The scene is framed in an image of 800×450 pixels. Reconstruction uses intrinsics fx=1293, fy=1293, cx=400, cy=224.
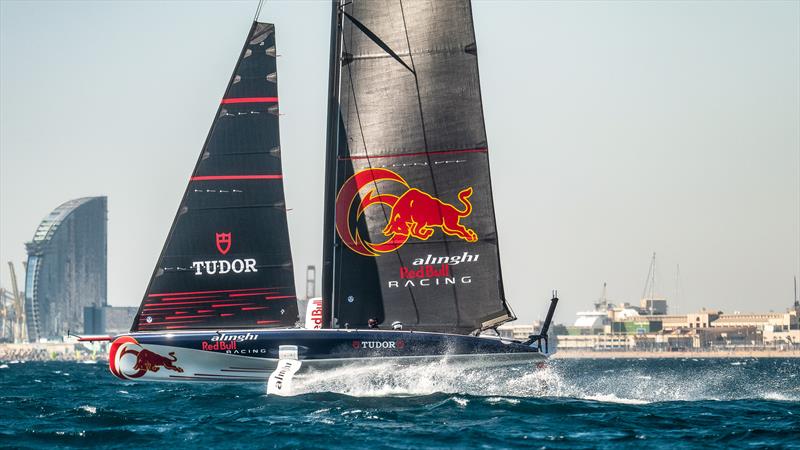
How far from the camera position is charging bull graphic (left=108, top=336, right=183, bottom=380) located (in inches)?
1276

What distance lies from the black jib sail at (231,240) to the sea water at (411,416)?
233 centimetres

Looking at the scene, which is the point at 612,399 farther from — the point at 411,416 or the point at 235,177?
the point at 235,177

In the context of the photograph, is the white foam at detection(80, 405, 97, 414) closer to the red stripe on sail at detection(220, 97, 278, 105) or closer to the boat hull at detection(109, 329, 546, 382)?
the boat hull at detection(109, 329, 546, 382)

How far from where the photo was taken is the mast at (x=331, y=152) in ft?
111

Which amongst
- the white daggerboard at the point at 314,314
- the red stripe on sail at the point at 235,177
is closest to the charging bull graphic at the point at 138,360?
the white daggerboard at the point at 314,314

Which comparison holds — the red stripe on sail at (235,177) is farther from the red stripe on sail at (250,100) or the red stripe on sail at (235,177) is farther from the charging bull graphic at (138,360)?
the charging bull graphic at (138,360)

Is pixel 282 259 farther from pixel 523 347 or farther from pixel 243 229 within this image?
pixel 523 347

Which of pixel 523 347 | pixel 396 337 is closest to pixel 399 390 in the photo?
pixel 396 337

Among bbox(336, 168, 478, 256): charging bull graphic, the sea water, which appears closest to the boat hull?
the sea water

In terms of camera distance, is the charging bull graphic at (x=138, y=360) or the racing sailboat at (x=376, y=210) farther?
the racing sailboat at (x=376, y=210)

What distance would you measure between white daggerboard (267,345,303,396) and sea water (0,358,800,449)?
0.38 metres

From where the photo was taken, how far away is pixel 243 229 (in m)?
33.7

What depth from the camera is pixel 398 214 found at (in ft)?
111

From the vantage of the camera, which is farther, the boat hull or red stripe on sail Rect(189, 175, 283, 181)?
red stripe on sail Rect(189, 175, 283, 181)
